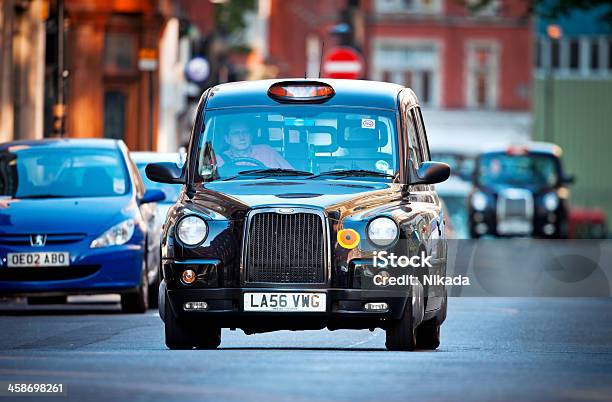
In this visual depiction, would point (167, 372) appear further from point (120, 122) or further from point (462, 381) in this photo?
point (120, 122)

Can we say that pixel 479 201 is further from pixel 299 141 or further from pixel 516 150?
pixel 299 141

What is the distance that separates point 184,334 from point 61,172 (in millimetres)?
7172

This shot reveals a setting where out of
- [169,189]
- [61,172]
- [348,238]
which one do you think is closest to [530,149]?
[169,189]

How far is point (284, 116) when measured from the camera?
48.3ft

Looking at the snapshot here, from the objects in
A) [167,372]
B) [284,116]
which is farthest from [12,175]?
[167,372]

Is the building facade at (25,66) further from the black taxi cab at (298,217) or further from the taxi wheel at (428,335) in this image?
the black taxi cab at (298,217)

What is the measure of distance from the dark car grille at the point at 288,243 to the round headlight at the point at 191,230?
1.06 feet

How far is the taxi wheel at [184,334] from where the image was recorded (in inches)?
556

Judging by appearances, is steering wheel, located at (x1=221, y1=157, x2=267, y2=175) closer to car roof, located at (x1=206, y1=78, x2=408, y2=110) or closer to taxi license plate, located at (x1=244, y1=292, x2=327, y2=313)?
car roof, located at (x1=206, y1=78, x2=408, y2=110)

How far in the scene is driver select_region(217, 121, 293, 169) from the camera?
1449 cm

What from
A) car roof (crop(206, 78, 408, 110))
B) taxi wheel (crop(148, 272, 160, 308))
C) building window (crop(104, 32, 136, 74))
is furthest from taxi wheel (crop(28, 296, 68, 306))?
building window (crop(104, 32, 136, 74))

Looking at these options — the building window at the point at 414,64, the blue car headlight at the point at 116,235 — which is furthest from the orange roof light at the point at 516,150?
the building window at the point at 414,64

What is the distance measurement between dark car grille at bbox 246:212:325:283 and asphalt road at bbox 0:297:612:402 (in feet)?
1.82

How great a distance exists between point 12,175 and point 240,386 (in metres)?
10.8
